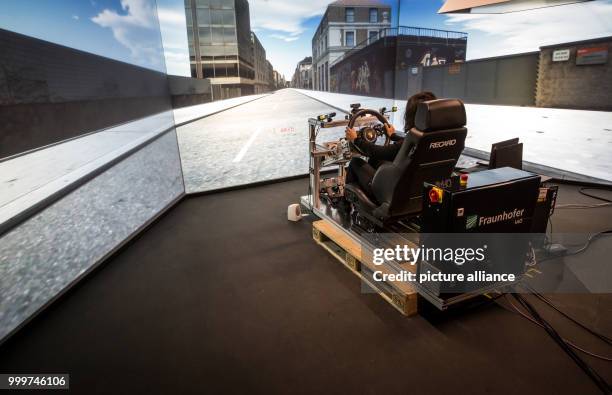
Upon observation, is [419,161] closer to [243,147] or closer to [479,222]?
[479,222]

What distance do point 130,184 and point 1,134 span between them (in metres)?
2.94

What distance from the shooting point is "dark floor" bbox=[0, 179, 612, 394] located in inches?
68.2

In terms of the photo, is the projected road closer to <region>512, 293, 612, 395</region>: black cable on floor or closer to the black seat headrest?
the black seat headrest

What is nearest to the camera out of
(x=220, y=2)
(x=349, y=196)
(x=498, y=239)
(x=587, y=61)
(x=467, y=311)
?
(x=498, y=239)

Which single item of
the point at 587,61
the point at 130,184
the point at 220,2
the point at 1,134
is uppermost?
the point at 220,2

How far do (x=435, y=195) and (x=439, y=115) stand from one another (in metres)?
0.56

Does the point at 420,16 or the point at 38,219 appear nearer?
the point at 38,219

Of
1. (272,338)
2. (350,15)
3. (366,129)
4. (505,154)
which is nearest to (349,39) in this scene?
(350,15)

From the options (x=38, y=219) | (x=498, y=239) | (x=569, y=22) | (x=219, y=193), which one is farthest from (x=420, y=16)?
(x=38, y=219)

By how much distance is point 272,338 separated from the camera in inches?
80.8

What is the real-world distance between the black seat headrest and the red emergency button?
438mm

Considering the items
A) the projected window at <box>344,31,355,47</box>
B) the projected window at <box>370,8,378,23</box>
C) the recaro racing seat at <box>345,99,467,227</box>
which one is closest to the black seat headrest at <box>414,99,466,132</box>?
the recaro racing seat at <box>345,99,467,227</box>

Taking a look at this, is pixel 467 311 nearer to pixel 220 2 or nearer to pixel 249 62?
pixel 220 2

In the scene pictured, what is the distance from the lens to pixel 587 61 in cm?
561
